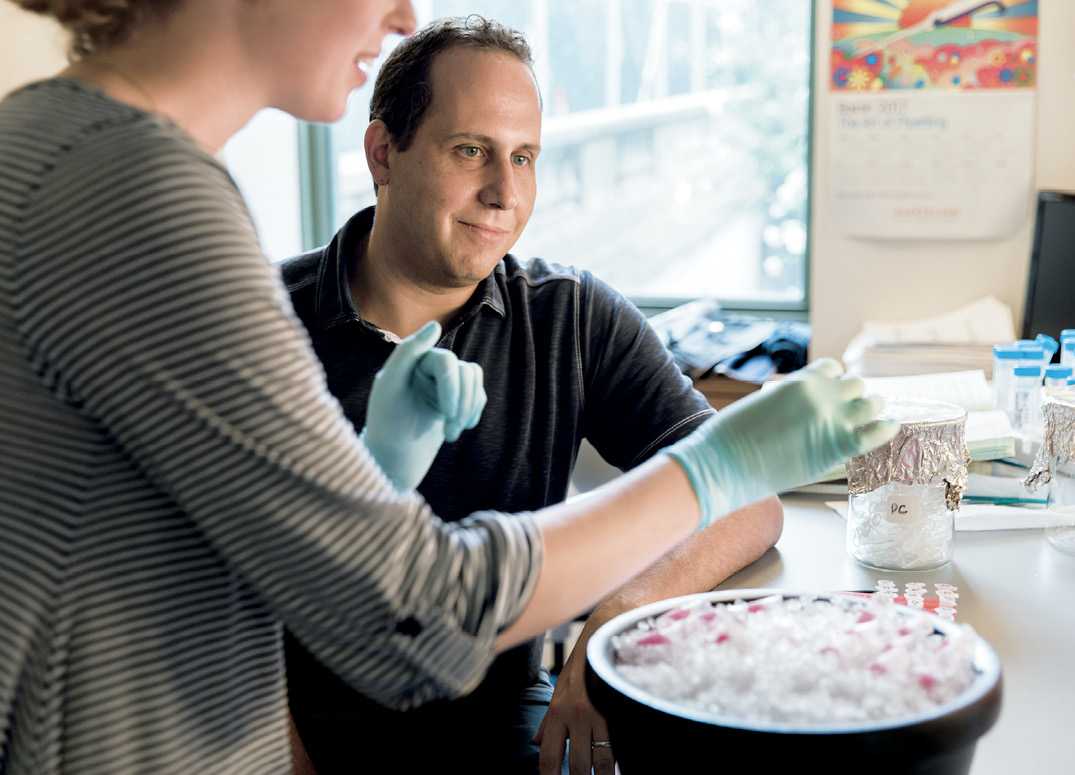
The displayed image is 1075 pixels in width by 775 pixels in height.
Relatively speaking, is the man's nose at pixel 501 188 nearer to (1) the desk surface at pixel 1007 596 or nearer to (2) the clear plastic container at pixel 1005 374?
(1) the desk surface at pixel 1007 596

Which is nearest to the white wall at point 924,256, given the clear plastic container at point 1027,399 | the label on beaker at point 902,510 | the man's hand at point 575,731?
the clear plastic container at point 1027,399

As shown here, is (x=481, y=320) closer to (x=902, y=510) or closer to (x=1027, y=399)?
(x=902, y=510)

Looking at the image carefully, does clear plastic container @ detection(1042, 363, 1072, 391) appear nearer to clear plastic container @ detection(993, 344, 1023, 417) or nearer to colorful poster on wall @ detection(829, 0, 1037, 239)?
clear plastic container @ detection(993, 344, 1023, 417)

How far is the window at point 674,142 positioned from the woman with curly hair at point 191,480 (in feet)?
8.00

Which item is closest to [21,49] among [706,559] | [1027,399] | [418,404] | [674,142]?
[674,142]

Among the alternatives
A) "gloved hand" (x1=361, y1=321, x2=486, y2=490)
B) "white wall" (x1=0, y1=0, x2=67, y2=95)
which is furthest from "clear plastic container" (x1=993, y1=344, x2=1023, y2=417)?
"white wall" (x1=0, y1=0, x2=67, y2=95)

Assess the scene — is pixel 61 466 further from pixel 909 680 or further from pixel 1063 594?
pixel 1063 594

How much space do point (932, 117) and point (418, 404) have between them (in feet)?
7.19

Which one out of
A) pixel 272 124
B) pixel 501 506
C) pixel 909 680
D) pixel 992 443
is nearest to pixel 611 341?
pixel 501 506

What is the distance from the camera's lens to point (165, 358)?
60cm

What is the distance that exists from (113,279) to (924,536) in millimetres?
976

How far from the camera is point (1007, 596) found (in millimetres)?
1175

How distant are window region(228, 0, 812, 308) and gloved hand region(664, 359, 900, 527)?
2.29 meters

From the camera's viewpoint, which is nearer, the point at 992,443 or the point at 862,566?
the point at 862,566
